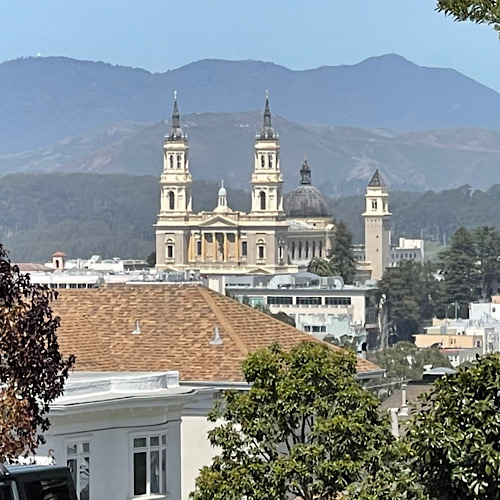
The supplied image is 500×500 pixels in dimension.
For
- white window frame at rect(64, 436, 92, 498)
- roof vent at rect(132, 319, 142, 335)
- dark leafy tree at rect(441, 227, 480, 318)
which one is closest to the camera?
white window frame at rect(64, 436, 92, 498)

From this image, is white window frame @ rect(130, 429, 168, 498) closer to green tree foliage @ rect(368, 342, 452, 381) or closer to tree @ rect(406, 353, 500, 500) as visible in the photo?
tree @ rect(406, 353, 500, 500)

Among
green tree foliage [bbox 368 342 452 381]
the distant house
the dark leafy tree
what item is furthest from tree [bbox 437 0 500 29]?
the dark leafy tree

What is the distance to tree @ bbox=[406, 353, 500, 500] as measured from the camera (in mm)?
12852

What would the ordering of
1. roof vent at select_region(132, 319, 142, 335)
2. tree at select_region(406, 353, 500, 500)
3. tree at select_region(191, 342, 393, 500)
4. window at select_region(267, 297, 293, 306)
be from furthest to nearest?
window at select_region(267, 297, 293, 306) → roof vent at select_region(132, 319, 142, 335) → tree at select_region(191, 342, 393, 500) → tree at select_region(406, 353, 500, 500)

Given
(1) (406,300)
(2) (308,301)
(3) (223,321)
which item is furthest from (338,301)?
(3) (223,321)

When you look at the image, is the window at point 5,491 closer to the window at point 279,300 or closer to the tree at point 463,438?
the tree at point 463,438

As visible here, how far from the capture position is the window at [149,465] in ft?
83.8

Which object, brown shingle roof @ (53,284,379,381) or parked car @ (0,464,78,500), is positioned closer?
parked car @ (0,464,78,500)

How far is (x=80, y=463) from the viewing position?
81.4 ft

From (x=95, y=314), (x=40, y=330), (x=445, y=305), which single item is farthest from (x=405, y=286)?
(x=40, y=330)

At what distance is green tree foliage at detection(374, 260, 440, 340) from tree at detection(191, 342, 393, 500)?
514 feet

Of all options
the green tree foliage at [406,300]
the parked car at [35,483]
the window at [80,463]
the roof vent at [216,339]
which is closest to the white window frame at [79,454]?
the window at [80,463]

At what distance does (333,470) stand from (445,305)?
164465mm

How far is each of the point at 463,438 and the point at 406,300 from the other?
17379cm
